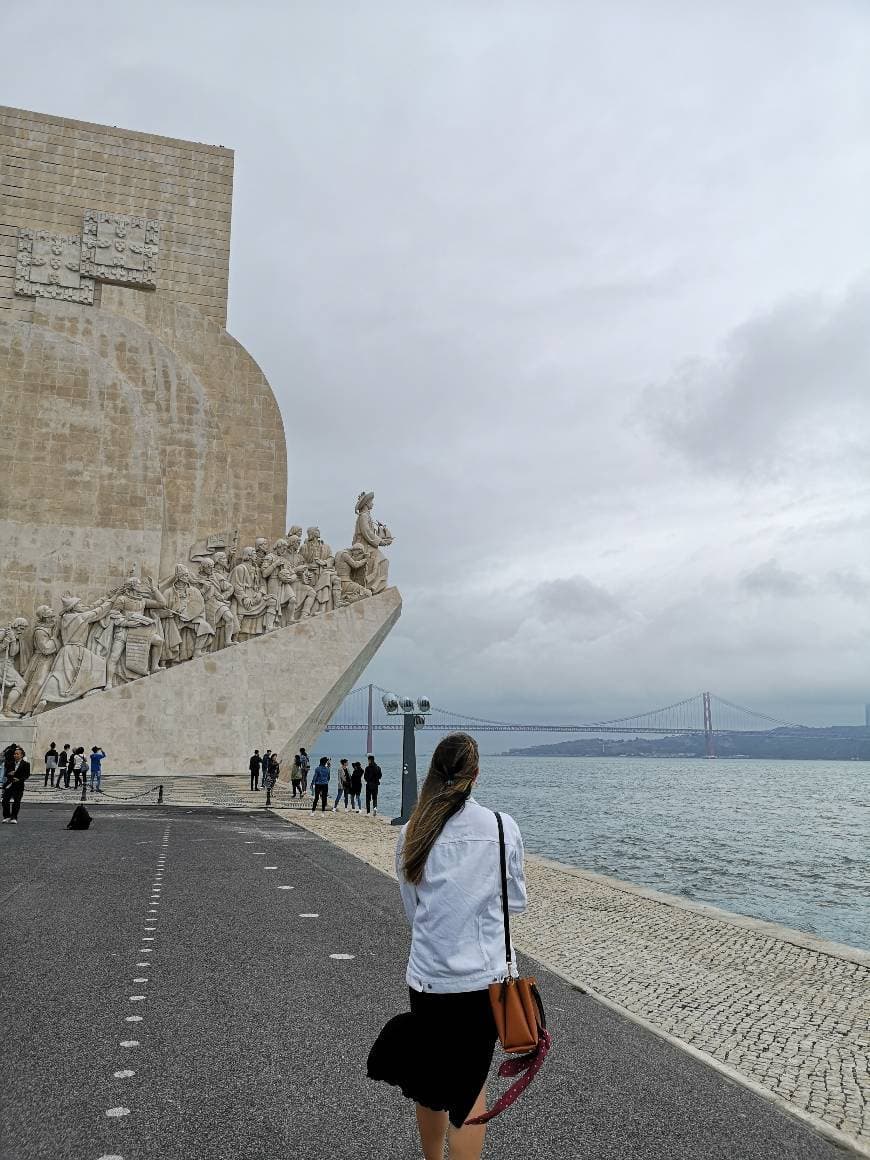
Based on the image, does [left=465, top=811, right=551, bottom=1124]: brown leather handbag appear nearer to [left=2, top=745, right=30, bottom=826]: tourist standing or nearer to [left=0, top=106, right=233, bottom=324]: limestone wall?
[left=2, top=745, right=30, bottom=826]: tourist standing

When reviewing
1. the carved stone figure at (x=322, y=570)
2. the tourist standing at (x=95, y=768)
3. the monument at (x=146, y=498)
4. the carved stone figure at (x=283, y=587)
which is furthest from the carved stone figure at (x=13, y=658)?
the carved stone figure at (x=322, y=570)

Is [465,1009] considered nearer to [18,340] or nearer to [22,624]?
[22,624]

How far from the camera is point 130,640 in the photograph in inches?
669

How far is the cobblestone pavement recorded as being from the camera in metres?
3.10

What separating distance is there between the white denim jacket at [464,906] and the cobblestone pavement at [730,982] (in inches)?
51.0

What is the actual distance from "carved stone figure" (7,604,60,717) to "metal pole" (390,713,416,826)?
297 inches

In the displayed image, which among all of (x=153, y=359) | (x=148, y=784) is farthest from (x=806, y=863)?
(x=153, y=359)

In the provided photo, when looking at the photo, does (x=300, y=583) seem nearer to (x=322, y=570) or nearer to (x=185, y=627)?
(x=322, y=570)

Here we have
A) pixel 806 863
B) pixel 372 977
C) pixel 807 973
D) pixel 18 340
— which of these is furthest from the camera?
pixel 18 340

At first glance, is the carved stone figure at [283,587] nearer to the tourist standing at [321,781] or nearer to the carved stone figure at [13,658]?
the carved stone figure at [13,658]

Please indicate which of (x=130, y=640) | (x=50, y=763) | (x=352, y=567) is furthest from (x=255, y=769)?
(x=352, y=567)

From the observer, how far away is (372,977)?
395 centimetres

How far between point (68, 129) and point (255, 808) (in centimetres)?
1635

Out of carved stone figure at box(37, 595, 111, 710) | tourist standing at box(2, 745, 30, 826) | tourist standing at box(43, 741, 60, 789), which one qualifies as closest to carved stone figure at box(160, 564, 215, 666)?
carved stone figure at box(37, 595, 111, 710)
